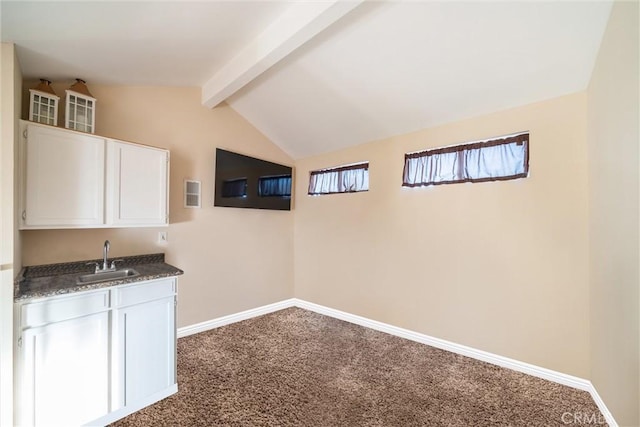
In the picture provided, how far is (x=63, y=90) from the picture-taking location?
228 centimetres

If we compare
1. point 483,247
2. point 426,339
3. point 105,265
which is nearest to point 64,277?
point 105,265

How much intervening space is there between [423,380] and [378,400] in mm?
507

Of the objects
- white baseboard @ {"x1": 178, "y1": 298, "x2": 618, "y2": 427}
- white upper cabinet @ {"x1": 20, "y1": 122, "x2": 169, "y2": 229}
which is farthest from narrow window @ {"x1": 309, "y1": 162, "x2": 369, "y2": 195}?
white upper cabinet @ {"x1": 20, "y1": 122, "x2": 169, "y2": 229}

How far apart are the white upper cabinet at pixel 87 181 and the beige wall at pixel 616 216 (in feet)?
10.9

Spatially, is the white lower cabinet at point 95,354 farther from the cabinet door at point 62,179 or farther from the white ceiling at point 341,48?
the white ceiling at point 341,48

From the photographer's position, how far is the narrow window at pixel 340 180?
3590 mm

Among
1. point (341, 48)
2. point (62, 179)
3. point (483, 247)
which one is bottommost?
point (483, 247)

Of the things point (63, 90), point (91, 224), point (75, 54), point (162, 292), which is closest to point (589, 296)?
point (162, 292)

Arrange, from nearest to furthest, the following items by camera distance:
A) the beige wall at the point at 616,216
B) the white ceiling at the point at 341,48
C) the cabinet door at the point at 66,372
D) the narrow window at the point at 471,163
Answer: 1. the beige wall at the point at 616,216
2. the cabinet door at the point at 66,372
3. the white ceiling at the point at 341,48
4. the narrow window at the point at 471,163

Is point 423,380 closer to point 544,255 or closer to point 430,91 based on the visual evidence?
point 544,255

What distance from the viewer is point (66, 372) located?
1670mm

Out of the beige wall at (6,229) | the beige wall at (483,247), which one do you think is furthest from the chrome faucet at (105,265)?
the beige wall at (483,247)

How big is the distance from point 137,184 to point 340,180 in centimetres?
240

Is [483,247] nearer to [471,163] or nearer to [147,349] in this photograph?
[471,163]
